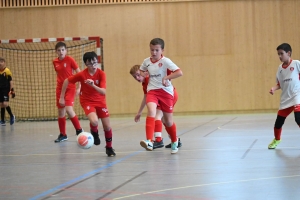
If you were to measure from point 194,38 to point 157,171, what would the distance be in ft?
45.5

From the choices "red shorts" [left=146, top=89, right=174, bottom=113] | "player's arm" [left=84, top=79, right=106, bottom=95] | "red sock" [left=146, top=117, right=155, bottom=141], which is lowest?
"red sock" [left=146, top=117, right=155, bottom=141]

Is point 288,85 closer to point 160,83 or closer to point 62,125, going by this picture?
point 160,83

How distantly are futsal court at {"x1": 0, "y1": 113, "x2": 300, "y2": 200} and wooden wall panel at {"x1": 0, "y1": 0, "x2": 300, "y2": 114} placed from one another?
9917 mm

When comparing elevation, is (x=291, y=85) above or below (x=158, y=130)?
above

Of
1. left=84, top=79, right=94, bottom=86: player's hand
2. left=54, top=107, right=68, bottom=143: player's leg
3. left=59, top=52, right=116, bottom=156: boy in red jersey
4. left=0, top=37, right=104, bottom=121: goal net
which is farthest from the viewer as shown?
left=0, top=37, right=104, bottom=121: goal net

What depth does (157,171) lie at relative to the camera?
19.3 feet

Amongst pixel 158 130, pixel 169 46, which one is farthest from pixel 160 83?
pixel 169 46

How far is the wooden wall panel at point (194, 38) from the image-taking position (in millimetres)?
19266

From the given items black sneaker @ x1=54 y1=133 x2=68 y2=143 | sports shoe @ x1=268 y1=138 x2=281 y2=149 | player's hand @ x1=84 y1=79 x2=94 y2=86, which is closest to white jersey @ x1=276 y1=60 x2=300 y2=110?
sports shoe @ x1=268 y1=138 x2=281 y2=149

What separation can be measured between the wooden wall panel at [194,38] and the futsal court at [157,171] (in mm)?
9917

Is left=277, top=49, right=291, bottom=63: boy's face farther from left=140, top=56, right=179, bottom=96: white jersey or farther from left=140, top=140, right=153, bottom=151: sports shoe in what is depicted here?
left=140, top=140, right=153, bottom=151: sports shoe

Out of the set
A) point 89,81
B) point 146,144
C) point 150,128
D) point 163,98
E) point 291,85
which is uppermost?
point 89,81

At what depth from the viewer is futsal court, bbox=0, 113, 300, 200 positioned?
4.63 meters

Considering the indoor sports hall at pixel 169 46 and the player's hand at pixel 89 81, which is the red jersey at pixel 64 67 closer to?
the player's hand at pixel 89 81
